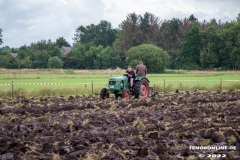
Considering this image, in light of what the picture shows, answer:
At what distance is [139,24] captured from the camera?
99.9 m

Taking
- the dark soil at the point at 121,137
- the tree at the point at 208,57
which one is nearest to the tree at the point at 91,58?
the tree at the point at 208,57

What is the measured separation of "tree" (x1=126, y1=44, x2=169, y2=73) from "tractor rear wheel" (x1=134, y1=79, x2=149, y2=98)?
55.0 metres

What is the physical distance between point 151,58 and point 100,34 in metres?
55.8

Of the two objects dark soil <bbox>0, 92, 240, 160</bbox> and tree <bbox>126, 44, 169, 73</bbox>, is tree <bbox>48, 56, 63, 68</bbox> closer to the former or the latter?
tree <bbox>126, 44, 169, 73</bbox>

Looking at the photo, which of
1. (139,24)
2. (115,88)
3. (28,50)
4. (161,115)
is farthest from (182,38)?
(161,115)

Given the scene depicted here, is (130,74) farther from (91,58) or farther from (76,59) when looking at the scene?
(91,58)

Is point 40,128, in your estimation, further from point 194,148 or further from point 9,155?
point 194,148

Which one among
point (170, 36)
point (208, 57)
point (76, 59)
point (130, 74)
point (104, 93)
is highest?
point (170, 36)

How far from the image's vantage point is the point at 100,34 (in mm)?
131000

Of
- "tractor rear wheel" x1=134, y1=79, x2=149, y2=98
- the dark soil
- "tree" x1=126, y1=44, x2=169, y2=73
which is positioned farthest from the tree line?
the dark soil

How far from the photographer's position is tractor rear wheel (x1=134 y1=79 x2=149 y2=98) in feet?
68.3

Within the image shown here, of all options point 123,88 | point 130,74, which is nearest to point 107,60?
point 130,74

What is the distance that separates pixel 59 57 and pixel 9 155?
90.2m

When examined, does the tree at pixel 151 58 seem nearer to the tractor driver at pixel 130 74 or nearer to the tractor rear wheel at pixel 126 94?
the tractor driver at pixel 130 74
